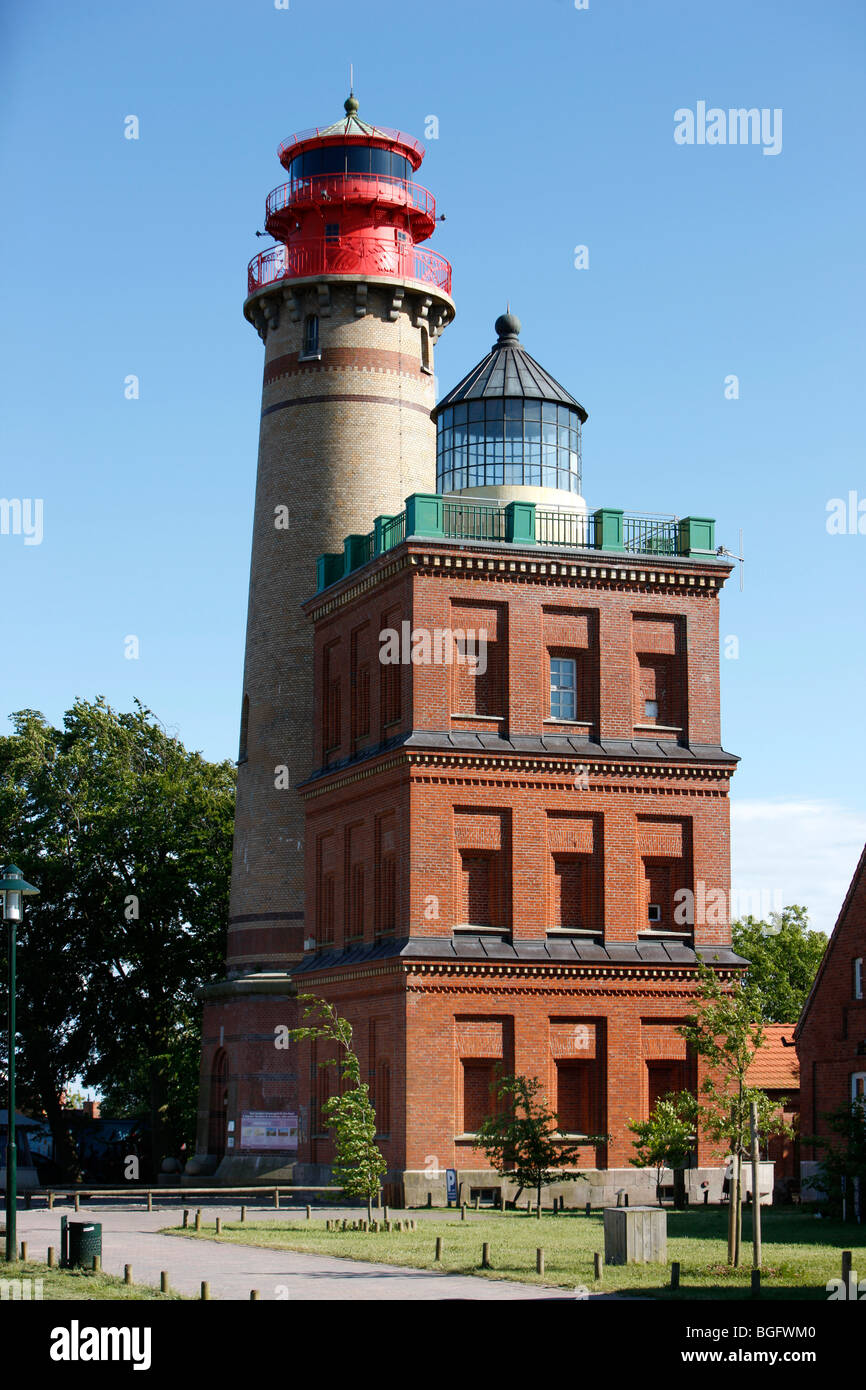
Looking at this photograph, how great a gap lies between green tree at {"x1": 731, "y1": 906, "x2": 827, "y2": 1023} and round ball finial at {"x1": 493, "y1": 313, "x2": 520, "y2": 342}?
3450cm

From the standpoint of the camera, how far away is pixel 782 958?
281ft

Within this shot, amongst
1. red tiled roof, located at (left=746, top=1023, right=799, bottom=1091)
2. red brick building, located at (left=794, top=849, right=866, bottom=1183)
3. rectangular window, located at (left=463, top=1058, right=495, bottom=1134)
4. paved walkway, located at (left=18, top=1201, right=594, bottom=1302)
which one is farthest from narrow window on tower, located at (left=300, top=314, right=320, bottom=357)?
paved walkway, located at (left=18, top=1201, right=594, bottom=1302)

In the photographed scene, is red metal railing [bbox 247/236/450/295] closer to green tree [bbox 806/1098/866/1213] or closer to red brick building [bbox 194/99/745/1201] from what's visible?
red brick building [bbox 194/99/745/1201]

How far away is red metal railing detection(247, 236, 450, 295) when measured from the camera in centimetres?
5697

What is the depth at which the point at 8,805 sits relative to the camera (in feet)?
225

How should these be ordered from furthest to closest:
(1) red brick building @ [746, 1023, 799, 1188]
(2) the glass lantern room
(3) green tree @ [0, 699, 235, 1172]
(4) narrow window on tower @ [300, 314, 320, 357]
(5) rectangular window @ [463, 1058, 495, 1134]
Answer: (3) green tree @ [0, 699, 235, 1172], (4) narrow window on tower @ [300, 314, 320, 357], (1) red brick building @ [746, 1023, 799, 1188], (2) the glass lantern room, (5) rectangular window @ [463, 1058, 495, 1134]

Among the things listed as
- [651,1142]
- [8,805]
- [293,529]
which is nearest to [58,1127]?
[8,805]

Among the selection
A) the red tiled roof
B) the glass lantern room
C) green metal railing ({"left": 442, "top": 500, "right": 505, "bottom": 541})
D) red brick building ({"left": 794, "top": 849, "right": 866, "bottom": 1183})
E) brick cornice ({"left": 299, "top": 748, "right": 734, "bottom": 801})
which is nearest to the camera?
brick cornice ({"left": 299, "top": 748, "right": 734, "bottom": 801})

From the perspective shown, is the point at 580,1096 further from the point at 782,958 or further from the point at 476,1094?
the point at 782,958

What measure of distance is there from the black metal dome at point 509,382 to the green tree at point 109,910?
21447 millimetres

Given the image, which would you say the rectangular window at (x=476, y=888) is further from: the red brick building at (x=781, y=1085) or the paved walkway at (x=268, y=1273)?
the paved walkway at (x=268, y=1273)

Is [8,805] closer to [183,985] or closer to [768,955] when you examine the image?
[183,985]

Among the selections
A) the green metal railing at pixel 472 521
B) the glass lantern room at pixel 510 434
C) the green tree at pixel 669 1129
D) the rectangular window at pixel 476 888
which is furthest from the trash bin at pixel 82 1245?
the glass lantern room at pixel 510 434
